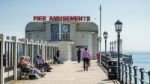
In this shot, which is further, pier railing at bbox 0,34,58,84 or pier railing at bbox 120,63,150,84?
pier railing at bbox 0,34,58,84

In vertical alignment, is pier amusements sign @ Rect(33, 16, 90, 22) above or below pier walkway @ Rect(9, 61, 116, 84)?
above

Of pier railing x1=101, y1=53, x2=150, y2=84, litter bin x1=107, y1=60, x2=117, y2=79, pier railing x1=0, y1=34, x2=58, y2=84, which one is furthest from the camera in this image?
litter bin x1=107, y1=60, x2=117, y2=79

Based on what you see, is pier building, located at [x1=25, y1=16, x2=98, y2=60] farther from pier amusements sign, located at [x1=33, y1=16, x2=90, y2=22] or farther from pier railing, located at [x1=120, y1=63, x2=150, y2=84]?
pier railing, located at [x1=120, y1=63, x2=150, y2=84]

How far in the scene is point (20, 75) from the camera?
842 inches

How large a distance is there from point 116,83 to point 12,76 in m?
4.85

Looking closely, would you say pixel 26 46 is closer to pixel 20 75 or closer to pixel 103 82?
pixel 20 75

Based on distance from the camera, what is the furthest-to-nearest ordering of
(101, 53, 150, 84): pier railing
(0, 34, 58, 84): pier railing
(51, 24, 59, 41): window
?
(51, 24, 59, 41): window
(0, 34, 58, 84): pier railing
(101, 53, 150, 84): pier railing

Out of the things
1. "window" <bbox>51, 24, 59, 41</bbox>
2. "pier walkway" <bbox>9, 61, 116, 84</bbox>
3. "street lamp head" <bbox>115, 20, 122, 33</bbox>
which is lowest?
"pier walkway" <bbox>9, 61, 116, 84</bbox>

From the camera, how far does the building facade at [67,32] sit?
67.1 metres

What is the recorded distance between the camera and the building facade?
67.1 m

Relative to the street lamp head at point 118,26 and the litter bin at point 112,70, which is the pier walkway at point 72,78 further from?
the street lamp head at point 118,26

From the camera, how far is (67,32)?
221ft

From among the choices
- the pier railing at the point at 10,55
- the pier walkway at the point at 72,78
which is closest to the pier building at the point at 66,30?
the pier walkway at the point at 72,78

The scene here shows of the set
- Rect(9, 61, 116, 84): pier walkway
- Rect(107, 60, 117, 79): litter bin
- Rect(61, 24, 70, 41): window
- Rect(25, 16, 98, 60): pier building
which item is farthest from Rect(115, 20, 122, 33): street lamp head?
Rect(61, 24, 70, 41): window
